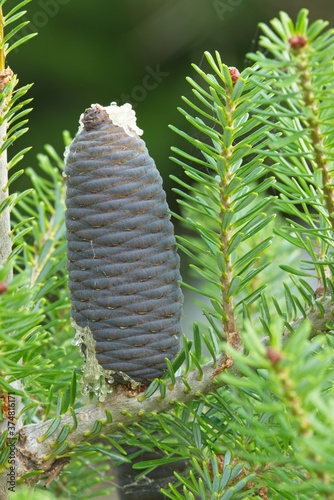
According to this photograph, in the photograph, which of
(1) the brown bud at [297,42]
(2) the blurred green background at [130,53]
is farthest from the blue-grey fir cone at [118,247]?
(2) the blurred green background at [130,53]

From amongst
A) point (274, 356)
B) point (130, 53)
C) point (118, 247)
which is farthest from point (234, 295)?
point (130, 53)

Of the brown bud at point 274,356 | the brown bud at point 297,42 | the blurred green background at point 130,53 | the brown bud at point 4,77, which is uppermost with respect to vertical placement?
the blurred green background at point 130,53

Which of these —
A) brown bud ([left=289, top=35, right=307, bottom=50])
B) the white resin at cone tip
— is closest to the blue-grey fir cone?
the white resin at cone tip

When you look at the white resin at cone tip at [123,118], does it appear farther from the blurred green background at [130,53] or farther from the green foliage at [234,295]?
the blurred green background at [130,53]

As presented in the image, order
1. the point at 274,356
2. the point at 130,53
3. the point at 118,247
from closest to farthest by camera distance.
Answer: the point at 274,356, the point at 118,247, the point at 130,53

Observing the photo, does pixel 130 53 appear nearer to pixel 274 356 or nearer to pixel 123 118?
pixel 123 118

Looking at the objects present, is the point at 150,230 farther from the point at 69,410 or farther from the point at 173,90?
the point at 173,90

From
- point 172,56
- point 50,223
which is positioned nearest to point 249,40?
point 172,56
